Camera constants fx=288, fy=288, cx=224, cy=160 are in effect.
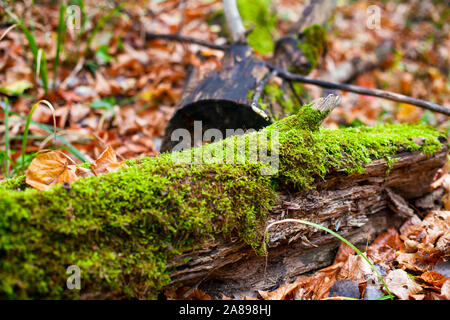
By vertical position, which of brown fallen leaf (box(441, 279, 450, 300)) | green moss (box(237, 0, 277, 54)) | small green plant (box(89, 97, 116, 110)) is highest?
green moss (box(237, 0, 277, 54))

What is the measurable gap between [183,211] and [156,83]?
3349 millimetres

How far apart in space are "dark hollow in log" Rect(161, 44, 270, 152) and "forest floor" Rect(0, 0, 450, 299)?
24 cm

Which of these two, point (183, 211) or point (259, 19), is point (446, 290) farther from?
point (259, 19)

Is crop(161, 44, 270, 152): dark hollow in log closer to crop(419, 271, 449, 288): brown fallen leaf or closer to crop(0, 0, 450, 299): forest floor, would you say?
crop(0, 0, 450, 299): forest floor

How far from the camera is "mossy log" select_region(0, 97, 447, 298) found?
1.31 m

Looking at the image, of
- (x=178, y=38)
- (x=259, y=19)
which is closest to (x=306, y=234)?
(x=178, y=38)

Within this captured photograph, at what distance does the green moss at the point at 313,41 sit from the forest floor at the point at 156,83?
1.43 ft

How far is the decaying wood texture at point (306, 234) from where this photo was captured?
167 cm

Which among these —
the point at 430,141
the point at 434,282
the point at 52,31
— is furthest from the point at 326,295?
the point at 52,31

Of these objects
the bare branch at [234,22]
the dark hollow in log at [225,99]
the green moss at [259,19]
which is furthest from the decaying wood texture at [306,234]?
the green moss at [259,19]

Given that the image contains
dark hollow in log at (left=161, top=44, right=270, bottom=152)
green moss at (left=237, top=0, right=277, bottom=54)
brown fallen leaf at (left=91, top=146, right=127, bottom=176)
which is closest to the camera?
brown fallen leaf at (left=91, top=146, right=127, bottom=176)

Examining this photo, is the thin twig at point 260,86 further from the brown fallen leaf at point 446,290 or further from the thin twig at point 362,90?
the brown fallen leaf at point 446,290

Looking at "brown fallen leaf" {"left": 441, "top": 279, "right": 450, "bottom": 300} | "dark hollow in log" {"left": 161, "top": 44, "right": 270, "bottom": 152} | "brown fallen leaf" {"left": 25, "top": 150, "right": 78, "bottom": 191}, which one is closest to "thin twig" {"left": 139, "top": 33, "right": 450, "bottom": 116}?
"dark hollow in log" {"left": 161, "top": 44, "right": 270, "bottom": 152}

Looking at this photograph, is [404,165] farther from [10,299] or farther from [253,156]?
[10,299]
